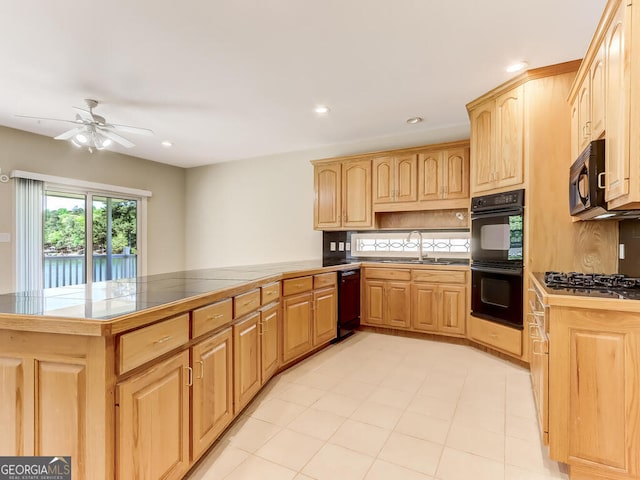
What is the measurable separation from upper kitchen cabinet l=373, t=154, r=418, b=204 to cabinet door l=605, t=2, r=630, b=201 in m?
2.22

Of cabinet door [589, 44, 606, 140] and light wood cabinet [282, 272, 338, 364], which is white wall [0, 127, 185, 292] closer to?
light wood cabinet [282, 272, 338, 364]

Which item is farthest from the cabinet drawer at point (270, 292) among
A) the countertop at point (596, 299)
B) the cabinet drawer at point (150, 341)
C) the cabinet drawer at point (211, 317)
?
the countertop at point (596, 299)

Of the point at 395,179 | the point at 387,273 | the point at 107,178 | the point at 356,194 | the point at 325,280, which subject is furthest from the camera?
the point at 107,178

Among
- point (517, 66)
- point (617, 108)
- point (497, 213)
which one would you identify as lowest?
point (497, 213)

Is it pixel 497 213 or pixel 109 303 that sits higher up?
pixel 497 213

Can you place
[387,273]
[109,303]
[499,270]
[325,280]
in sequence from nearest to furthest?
[109,303]
[499,270]
[325,280]
[387,273]

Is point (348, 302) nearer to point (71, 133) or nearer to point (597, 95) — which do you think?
point (597, 95)

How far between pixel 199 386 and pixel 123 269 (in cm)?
455

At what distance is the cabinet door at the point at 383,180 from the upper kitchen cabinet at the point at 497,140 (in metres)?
0.98

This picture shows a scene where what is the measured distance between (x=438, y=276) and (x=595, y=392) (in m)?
2.18

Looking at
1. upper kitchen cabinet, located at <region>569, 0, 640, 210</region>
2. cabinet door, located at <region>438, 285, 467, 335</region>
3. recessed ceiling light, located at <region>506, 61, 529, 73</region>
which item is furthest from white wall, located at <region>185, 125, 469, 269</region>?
upper kitchen cabinet, located at <region>569, 0, 640, 210</region>

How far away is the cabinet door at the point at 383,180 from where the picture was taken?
4.09 m

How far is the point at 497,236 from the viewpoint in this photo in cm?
312

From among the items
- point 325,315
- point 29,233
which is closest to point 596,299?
point 325,315
